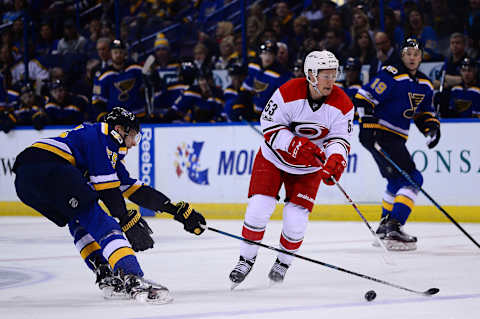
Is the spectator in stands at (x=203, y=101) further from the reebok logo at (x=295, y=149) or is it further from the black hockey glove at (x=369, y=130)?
the reebok logo at (x=295, y=149)

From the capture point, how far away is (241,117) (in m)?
9.29

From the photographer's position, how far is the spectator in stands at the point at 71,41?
12008 mm

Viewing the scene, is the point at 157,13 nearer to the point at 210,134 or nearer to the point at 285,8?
the point at 285,8

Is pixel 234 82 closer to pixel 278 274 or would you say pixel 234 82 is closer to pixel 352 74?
pixel 352 74

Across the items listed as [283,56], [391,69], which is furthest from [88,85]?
[391,69]

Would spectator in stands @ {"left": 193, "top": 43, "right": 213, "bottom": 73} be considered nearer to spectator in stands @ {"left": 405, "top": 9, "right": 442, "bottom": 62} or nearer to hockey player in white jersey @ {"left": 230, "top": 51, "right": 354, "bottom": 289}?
spectator in stands @ {"left": 405, "top": 9, "right": 442, "bottom": 62}

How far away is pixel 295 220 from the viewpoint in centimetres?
487

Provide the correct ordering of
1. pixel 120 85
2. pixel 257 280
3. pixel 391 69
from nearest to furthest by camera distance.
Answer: pixel 257 280
pixel 391 69
pixel 120 85

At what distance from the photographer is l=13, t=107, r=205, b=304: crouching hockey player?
419 centimetres

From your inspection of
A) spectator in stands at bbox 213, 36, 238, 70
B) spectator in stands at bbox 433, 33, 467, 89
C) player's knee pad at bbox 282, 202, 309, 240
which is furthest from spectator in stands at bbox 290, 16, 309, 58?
player's knee pad at bbox 282, 202, 309, 240

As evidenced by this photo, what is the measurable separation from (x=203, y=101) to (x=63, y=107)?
2089 mm

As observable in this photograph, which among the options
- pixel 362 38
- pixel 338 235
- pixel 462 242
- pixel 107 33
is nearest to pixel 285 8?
pixel 362 38

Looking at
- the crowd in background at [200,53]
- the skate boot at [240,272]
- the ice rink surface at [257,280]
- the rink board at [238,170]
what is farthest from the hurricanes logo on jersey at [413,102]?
the skate boot at [240,272]

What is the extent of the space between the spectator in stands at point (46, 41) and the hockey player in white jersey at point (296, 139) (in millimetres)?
8082
